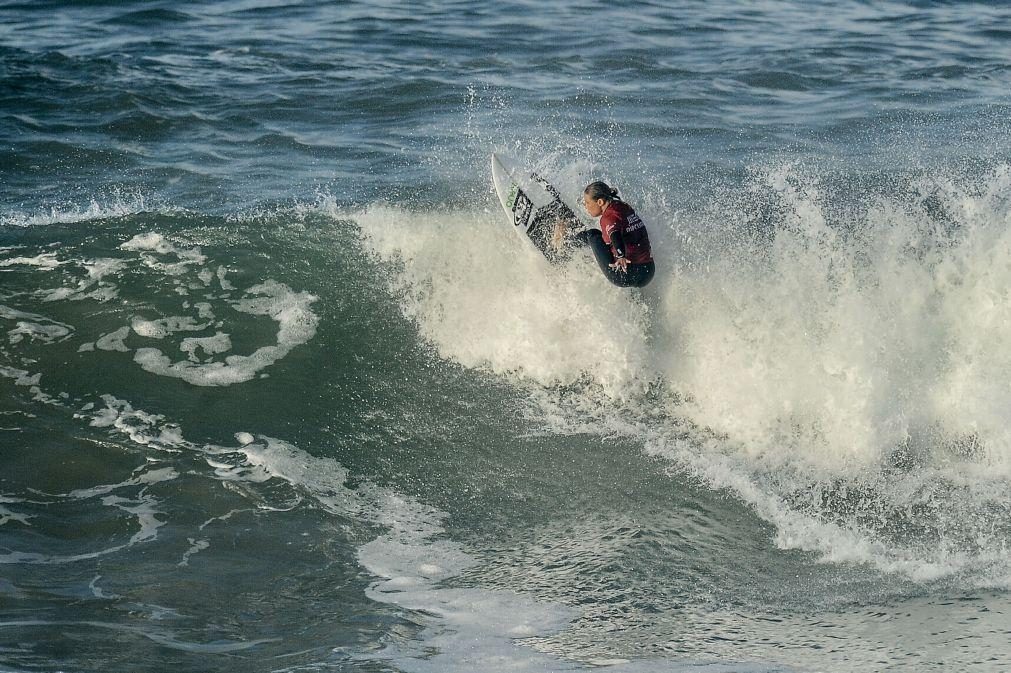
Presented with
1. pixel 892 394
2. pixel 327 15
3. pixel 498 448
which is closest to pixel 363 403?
pixel 498 448

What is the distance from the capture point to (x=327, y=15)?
78.2 ft

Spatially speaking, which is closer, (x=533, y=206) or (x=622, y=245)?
(x=622, y=245)

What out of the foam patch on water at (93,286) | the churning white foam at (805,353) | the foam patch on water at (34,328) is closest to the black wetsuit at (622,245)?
the churning white foam at (805,353)

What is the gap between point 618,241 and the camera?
9.56 m

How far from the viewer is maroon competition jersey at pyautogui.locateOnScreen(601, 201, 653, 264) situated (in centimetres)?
955

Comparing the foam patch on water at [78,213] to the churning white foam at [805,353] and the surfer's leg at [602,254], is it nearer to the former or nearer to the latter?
the churning white foam at [805,353]

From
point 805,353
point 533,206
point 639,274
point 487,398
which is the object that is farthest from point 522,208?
point 805,353

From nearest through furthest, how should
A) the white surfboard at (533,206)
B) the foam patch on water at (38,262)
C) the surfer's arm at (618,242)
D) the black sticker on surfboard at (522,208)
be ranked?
the surfer's arm at (618,242)
the white surfboard at (533,206)
the black sticker on surfboard at (522,208)
the foam patch on water at (38,262)

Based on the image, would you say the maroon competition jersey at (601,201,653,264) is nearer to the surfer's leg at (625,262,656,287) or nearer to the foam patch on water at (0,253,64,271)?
the surfer's leg at (625,262,656,287)

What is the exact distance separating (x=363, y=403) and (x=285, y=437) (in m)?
0.87

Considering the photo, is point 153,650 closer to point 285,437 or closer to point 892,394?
point 285,437

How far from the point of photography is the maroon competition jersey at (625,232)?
9.55 metres

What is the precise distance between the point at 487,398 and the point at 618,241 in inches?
76.6

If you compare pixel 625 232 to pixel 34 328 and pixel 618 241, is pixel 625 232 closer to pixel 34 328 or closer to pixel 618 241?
pixel 618 241
